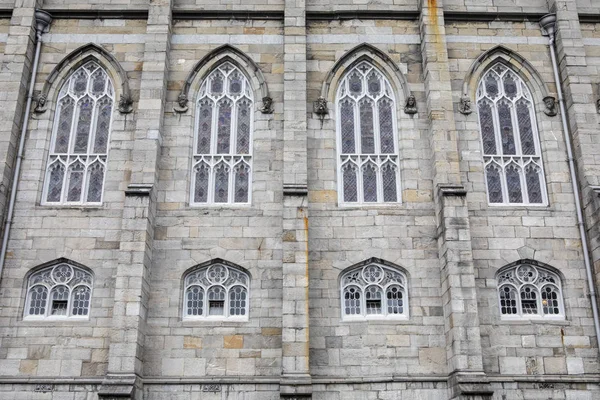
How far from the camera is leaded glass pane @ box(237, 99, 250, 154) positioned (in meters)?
17.0

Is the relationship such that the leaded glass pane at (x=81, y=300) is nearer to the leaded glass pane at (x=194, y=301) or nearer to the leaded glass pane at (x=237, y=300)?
the leaded glass pane at (x=194, y=301)

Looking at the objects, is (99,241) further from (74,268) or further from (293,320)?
→ (293,320)

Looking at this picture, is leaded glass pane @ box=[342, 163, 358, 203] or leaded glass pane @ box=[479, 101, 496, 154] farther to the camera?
leaded glass pane @ box=[479, 101, 496, 154]

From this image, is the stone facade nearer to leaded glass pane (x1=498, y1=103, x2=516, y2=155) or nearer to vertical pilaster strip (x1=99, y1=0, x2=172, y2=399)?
vertical pilaster strip (x1=99, y1=0, x2=172, y2=399)

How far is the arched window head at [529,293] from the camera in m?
15.5

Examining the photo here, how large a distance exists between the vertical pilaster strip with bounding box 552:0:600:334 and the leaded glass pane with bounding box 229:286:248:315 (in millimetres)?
8419

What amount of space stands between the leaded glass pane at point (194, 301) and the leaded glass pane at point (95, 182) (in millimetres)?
3424

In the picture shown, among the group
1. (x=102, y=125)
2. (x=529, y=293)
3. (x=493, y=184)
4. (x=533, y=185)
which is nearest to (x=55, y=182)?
(x=102, y=125)

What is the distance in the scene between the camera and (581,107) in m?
16.7

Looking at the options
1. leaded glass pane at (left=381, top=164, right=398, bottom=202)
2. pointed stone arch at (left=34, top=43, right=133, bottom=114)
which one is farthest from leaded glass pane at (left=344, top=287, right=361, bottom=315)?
pointed stone arch at (left=34, top=43, right=133, bottom=114)

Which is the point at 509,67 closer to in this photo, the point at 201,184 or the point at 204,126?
the point at 204,126

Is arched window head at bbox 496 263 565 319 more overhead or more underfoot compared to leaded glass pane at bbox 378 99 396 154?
more underfoot

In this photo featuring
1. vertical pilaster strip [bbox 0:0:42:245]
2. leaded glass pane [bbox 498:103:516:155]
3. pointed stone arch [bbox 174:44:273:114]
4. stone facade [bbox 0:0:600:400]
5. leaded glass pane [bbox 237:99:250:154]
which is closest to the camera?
stone facade [bbox 0:0:600:400]

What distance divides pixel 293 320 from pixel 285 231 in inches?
82.2
